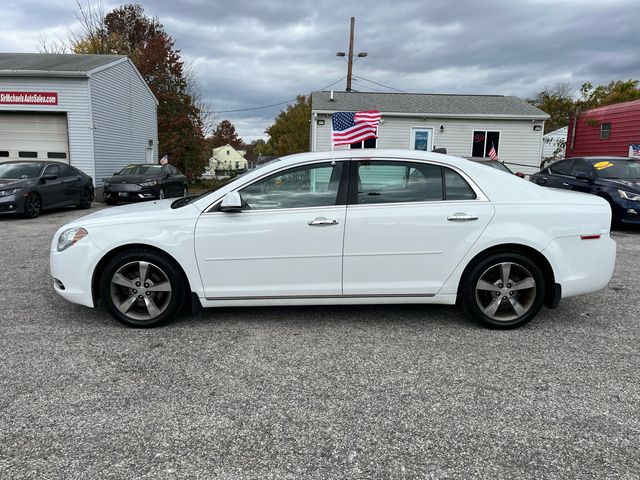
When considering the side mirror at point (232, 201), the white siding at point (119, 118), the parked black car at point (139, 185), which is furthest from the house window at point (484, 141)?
the side mirror at point (232, 201)

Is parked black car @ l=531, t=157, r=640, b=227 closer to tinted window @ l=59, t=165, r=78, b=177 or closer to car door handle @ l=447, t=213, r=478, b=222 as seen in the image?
car door handle @ l=447, t=213, r=478, b=222

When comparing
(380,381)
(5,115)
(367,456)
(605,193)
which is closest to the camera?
(367,456)

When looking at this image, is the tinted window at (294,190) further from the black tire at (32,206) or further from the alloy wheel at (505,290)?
the black tire at (32,206)

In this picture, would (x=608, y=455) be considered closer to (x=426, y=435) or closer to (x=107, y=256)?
(x=426, y=435)

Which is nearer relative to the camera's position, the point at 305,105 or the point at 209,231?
the point at 209,231

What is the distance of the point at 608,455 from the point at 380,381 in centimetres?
130

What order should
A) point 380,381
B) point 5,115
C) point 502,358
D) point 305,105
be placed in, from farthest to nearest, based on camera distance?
point 305,105 < point 5,115 < point 502,358 < point 380,381

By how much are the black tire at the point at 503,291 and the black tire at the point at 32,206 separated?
1076cm

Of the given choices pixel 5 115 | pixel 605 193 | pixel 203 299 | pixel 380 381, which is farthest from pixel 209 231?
pixel 5 115

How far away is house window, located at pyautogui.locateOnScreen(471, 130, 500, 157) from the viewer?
19.5 m

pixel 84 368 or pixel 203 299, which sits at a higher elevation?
pixel 203 299

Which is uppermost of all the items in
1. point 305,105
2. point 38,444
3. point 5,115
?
point 305,105

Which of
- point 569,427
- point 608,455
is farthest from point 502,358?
point 608,455

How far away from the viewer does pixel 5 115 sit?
651 inches
